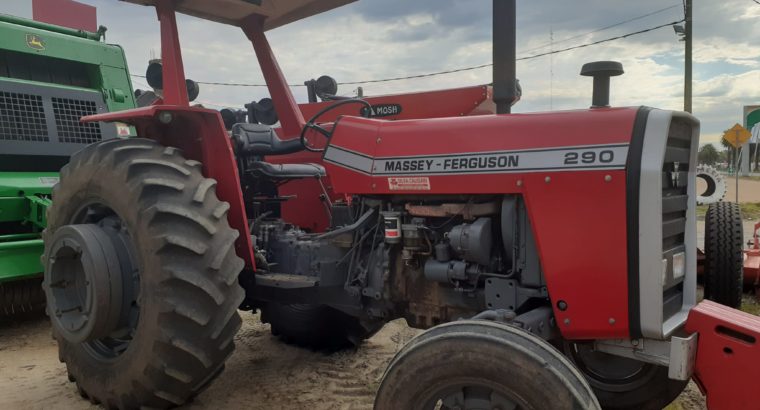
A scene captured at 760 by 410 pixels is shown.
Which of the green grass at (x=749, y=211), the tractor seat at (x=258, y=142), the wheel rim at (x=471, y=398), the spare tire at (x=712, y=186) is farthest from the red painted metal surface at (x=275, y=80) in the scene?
the green grass at (x=749, y=211)

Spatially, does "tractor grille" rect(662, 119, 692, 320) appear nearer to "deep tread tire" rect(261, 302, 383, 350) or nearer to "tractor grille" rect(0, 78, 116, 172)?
"deep tread tire" rect(261, 302, 383, 350)

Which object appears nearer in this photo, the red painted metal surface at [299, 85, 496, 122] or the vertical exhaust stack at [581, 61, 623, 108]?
the vertical exhaust stack at [581, 61, 623, 108]

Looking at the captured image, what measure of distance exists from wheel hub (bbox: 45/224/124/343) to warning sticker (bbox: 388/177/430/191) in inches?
57.5

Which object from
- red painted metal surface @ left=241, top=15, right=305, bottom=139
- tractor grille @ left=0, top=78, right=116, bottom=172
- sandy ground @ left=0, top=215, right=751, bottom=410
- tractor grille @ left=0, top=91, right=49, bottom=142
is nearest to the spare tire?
sandy ground @ left=0, top=215, right=751, bottom=410

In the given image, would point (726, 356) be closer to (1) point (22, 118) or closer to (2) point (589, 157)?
(2) point (589, 157)

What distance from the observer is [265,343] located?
171 inches

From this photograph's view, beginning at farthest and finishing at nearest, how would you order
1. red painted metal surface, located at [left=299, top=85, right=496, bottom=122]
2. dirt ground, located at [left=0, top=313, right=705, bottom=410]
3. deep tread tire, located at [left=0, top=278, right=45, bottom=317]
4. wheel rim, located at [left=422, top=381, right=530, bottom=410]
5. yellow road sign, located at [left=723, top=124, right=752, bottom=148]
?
yellow road sign, located at [left=723, top=124, right=752, bottom=148] → red painted metal surface, located at [left=299, top=85, right=496, bottom=122] → deep tread tire, located at [left=0, top=278, right=45, bottom=317] → dirt ground, located at [left=0, top=313, right=705, bottom=410] → wheel rim, located at [left=422, top=381, right=530, bottom=410]

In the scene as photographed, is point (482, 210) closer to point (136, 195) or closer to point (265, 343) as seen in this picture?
point (136, 195)

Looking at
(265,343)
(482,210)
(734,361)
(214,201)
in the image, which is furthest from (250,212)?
(734,361)

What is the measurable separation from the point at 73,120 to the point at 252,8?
285cm

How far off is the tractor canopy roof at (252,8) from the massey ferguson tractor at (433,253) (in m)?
0.02

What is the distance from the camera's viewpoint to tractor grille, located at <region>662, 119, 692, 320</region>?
2344mm

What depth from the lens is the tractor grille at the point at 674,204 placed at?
2.34 metres

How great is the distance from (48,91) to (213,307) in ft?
12.3
